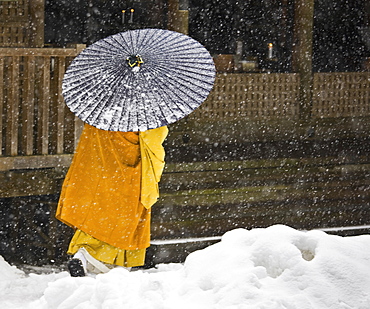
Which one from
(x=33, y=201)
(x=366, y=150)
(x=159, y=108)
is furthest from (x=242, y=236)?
(x=366, y=150)

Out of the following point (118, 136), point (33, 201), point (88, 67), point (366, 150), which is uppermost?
point (88, 67)

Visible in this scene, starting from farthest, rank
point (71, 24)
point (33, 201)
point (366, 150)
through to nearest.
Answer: point (71, 24) < point (366, 150) < point (33, 201)

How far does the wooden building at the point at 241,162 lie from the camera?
26.0ft

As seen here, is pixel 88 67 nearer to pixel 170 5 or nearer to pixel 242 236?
pixel 242 236

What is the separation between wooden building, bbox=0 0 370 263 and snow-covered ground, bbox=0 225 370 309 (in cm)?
400

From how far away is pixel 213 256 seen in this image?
292cm

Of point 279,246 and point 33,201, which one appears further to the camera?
point 33,201

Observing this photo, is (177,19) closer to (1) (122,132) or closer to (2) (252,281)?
(1) (122,132)

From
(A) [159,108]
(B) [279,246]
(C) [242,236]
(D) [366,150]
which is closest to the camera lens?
(B) [279,246]

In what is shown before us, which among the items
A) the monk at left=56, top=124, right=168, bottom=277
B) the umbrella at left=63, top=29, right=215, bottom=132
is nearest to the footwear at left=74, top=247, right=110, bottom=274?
the monk at left=56, top=124, right=168, bottom=277

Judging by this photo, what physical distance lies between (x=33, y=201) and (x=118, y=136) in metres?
4.14

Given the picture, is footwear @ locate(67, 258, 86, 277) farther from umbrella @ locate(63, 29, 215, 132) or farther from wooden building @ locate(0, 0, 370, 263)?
wooden building @ locate(0, 0, 370, 263)

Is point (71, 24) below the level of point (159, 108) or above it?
above

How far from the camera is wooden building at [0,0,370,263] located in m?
7.94
